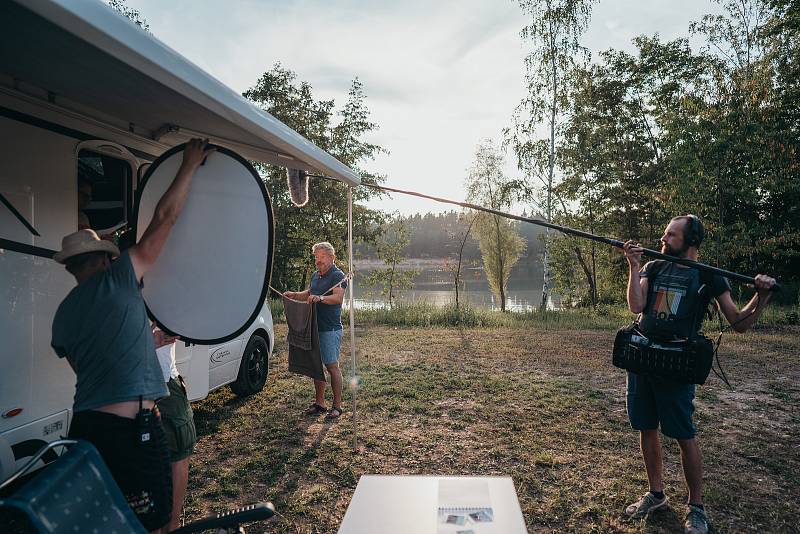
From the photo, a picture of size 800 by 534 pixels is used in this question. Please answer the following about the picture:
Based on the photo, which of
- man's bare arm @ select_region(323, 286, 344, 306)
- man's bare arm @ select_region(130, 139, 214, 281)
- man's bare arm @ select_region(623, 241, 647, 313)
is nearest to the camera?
man's bare arm @ select_region(130, 139, 214, 281)

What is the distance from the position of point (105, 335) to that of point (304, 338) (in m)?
3.31

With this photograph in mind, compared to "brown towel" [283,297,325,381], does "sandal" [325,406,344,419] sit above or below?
A: below

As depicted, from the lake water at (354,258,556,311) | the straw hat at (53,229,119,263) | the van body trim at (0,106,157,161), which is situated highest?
the van body trim at (0,106,157,161)

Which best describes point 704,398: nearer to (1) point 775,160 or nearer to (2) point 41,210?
(2) point 41,210

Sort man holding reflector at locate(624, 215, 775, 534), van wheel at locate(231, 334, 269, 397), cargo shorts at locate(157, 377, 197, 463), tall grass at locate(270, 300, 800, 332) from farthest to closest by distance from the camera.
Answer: tall grass at locate(270, 300, 800, 332)
van wheel at locate(231, 334, 269, 397)
man holding reflector at locate(624, 215, 775, 534)
cargo shorts at locate(157, 377, 197, 463)

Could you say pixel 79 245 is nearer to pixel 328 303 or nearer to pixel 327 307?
pixel 328 303

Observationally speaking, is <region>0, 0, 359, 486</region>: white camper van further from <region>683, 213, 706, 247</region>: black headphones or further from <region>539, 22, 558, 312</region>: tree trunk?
<region>539, 22, 558, 312</region>: tree trunk

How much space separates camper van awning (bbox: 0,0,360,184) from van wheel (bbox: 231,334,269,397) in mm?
3101

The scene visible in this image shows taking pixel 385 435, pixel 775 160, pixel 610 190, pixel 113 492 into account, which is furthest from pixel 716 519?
pixel 610 190

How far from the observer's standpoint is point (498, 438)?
15.6ft

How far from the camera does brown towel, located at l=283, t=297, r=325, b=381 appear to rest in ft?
16.9

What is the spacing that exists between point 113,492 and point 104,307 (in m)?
0.69

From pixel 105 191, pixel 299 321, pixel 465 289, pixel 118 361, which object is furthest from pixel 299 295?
pixel 465 289

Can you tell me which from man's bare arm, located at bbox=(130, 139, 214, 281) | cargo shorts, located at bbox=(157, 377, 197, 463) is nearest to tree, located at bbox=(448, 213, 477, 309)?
cargo shorts, located at bbox=(157, 377, 197, 463)
